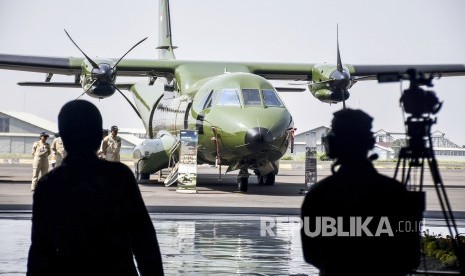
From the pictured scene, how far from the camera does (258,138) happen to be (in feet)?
72.5

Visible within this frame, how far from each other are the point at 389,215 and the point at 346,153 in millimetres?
398

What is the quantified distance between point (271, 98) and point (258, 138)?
2089mm

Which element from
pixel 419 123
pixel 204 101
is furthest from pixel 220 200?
pixel 419 123

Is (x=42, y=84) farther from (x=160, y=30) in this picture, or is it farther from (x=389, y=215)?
(x=389, y=215)

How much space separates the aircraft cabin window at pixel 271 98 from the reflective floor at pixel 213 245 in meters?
6.60

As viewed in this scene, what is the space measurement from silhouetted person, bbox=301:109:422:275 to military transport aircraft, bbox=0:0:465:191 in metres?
16.4

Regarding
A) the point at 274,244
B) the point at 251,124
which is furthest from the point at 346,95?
the point at 274,244

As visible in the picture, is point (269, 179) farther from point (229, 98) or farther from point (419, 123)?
point (419, 123)

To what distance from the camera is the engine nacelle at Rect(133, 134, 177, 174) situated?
27797 millimetres

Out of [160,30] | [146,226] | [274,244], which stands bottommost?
[274,244]

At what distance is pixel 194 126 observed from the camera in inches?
1009

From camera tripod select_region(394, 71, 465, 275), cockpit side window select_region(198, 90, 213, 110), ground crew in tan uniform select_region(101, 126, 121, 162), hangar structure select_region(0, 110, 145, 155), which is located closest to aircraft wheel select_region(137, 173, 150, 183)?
ground crew in tan uniform select_region(101, 126, 121, 162)

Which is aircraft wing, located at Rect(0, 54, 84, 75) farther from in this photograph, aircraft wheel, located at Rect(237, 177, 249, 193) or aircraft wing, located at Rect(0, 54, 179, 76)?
aircraft wheel, located at Rect(237, 177, 249, 193)

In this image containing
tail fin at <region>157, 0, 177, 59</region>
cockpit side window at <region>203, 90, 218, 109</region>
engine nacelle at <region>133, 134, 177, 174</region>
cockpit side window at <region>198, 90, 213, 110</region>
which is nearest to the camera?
cockpit side window at <region>203, 90, 218, 109</region>
